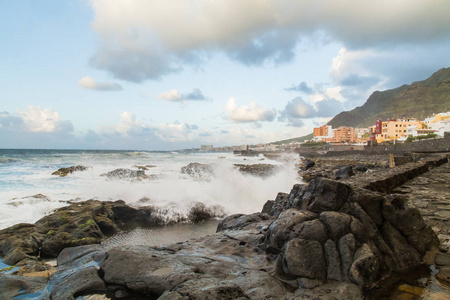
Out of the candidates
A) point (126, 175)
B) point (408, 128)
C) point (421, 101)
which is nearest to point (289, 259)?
point (126, 175)

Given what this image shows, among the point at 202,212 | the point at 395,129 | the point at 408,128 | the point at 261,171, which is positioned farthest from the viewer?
the point at 395,129

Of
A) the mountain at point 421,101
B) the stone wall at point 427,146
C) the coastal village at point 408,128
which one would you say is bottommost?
the stone wall at point 427,146

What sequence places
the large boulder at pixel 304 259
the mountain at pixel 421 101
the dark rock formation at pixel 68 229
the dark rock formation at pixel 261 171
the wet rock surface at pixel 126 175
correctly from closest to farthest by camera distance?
the large boulder at pixel 304 259 < the dark rock formation at pixel 68 229 < the wet rock surface at pixel 126 175 < the dark rock formation at pixel 261 171 < the mountain at pixel 421 101

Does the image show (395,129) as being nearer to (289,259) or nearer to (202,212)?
(202,212)

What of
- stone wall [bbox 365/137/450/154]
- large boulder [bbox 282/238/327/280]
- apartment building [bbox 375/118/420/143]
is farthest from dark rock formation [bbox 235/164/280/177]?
apartment building [bbox 375/118/420/143]

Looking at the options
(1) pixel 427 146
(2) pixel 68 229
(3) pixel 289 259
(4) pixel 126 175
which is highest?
(1) pixel 427 146

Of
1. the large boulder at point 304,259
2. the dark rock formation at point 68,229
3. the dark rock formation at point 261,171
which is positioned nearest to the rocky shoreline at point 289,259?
the large boulder at point 304,259

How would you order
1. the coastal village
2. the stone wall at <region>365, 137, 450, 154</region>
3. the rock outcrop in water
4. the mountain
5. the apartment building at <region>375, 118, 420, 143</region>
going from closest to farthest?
1. the rock outcrop in water
2. the stone wall at <region>365, 137, 450, 154</region>
3. the coastal village
4. the apartment building at <region>375, 118, 420, 143</region>
5. the mountain

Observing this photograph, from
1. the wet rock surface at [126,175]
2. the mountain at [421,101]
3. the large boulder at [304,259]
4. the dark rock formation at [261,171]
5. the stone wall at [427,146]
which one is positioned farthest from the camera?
the mountain at [421,101]

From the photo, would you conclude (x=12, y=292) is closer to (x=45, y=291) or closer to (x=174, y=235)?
(x=45, y=291)

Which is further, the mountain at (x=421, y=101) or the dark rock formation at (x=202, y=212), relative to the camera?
the mountain at (x=421, y=101)

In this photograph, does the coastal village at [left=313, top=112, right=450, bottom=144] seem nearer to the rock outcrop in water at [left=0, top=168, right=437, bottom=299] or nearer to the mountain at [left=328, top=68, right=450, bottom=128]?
the mountain at [left=328, top=68, right=450, bottom=128]

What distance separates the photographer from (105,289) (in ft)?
10.7

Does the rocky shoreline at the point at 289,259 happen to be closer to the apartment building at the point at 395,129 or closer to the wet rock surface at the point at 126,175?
the wet rock surface at the point at 126,175
